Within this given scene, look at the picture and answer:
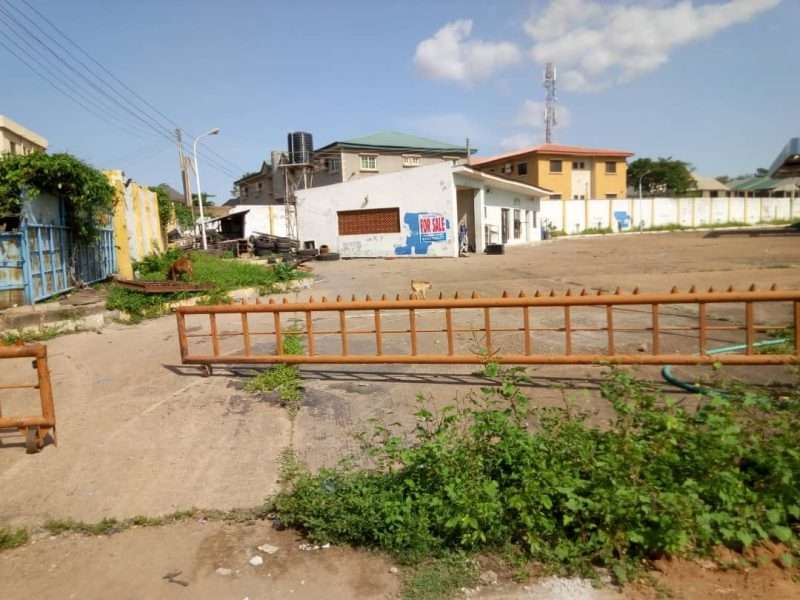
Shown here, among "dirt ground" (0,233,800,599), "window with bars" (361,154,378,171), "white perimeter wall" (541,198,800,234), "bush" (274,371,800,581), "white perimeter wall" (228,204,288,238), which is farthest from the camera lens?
"white perimeter wall" (541,198,800,234)

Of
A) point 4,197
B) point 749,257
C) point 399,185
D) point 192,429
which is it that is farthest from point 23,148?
point 749,257

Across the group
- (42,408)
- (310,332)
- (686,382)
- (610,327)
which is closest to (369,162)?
(310,332)

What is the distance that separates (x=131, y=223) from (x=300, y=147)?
73.0 feet

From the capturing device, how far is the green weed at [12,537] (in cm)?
317

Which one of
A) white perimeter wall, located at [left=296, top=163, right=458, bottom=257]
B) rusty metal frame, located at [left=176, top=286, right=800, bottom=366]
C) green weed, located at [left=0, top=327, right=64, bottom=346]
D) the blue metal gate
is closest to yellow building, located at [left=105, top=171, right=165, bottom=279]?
the blue metal gate

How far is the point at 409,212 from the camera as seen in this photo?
23734 millimetres

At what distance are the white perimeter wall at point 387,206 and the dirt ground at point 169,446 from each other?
51.3 ft

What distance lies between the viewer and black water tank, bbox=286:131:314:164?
1423 inches

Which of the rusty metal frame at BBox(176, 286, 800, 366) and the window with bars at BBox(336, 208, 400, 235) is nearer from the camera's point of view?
the rusty metal frame at BBox(176, 286, 800, 366)

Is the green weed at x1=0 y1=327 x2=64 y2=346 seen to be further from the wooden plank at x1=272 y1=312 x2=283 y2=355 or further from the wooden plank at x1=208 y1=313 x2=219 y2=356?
the wooden plank at x1=272 y1=312 x2=283 y2=355

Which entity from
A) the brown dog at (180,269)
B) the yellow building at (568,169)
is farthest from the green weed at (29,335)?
the yellow building at (568,169)

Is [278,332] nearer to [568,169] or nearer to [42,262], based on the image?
[42,262]

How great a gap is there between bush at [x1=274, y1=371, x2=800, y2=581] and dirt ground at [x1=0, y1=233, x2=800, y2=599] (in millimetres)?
273

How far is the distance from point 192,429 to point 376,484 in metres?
2.16
